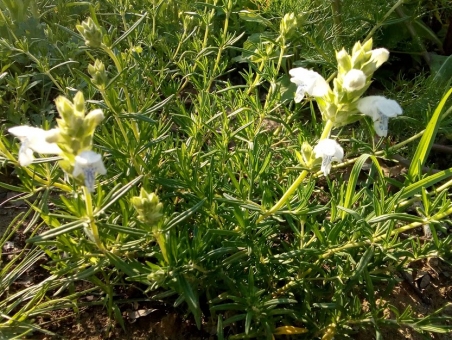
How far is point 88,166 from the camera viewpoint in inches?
55.0

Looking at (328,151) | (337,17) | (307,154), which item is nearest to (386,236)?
(307,154)

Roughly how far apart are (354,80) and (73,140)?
90 cm

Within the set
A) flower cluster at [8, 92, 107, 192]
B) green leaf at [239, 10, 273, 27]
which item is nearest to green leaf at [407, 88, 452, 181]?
green leaf at [239, 10, 273, 27]

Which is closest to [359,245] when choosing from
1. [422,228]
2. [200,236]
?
[200,236]

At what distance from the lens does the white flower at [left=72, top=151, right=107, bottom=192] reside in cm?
138

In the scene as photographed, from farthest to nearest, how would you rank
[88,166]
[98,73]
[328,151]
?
[98,73], [328,151], [88,166]

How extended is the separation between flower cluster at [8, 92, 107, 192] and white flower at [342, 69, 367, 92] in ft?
2.62

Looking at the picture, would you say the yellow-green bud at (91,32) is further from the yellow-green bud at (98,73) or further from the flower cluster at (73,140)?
the flower cluster at (73,140)

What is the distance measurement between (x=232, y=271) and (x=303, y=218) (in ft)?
1.40

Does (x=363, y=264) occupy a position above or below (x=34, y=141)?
below

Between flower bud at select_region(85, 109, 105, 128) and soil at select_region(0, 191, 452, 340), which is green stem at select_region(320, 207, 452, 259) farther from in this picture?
flower bud at select_region(85, 109, 105, 128)

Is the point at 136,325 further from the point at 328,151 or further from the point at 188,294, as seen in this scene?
the point at 328,151

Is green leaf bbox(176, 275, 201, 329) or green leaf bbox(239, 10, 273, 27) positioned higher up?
green leaf bbox(239, 10, 273, 27)

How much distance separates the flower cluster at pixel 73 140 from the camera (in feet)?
4.60
